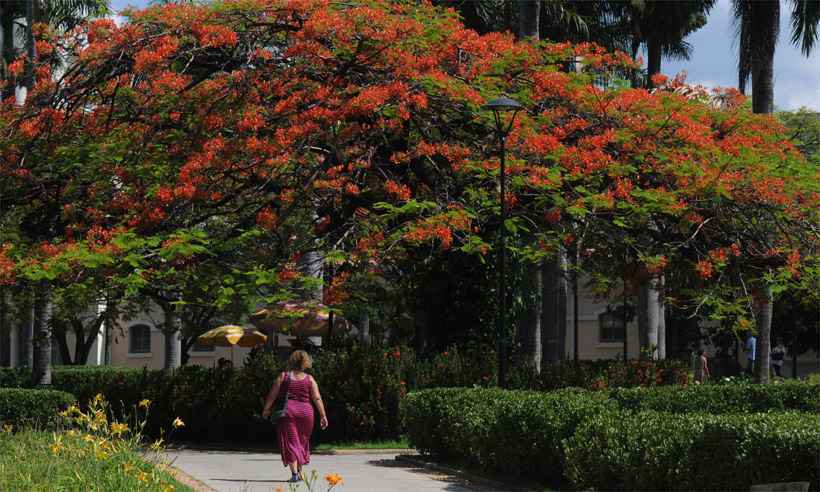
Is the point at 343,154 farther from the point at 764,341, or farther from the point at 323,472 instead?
the point at 764,341

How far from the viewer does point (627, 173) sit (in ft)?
65.3

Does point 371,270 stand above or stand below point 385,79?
below

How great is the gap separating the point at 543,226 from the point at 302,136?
494cm

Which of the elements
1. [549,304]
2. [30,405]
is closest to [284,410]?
[30,405]

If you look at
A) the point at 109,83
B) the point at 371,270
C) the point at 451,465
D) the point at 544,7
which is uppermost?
the point at 544,7

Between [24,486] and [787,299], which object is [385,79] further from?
[787,299]

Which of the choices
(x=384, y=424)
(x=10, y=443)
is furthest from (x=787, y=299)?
(x=10, y=443)

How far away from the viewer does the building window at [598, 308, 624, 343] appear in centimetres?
5325

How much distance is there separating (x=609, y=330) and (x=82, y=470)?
45310mm

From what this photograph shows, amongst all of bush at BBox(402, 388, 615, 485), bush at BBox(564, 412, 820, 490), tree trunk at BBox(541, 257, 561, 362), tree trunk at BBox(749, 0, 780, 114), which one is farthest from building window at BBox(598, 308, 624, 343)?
bush at BBox(564, 412, 820, 490)

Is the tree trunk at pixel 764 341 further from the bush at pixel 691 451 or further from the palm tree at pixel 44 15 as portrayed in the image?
the palm tree at pixel 44 15

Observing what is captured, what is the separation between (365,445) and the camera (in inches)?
766

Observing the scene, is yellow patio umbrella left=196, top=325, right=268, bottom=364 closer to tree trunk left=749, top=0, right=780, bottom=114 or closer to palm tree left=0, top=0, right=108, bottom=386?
palm tree left=0, top=0, right=108, bottom=386

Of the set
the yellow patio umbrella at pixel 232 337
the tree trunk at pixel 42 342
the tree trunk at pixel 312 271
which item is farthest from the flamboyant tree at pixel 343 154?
the yellow patio umbrella at pixel 232 337
